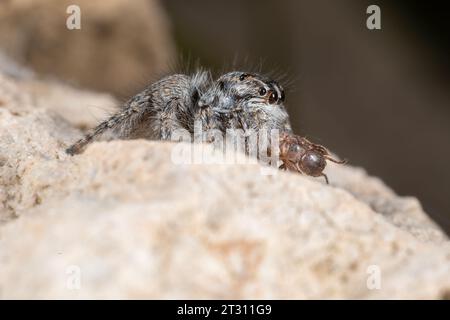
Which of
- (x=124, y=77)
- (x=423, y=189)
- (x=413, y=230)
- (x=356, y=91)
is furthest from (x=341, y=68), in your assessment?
(x=413, y=230)

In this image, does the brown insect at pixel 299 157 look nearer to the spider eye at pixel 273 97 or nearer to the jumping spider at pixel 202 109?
the jumping spider at pixel 202 109

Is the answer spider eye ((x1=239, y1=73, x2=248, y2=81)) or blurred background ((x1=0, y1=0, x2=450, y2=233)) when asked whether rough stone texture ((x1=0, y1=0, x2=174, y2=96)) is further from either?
spider eye ((x1=239, y1=73, x2=248, y2=81))

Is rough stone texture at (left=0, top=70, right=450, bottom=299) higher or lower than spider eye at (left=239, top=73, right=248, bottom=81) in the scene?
lower

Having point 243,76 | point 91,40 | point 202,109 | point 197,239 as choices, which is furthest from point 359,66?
point 197,239

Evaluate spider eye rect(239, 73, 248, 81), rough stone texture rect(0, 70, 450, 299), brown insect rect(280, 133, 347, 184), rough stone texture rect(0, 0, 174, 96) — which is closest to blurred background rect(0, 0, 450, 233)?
rough stone texture rect(0, 0, 174, 96)

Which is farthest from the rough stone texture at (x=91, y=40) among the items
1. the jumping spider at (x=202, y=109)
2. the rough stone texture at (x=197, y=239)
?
the rough stone texture at (x=197, y=239)

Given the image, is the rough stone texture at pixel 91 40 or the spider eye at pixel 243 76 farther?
the rough stone texture at pixel 91 40

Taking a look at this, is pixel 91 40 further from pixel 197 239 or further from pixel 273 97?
pixel 197 239
